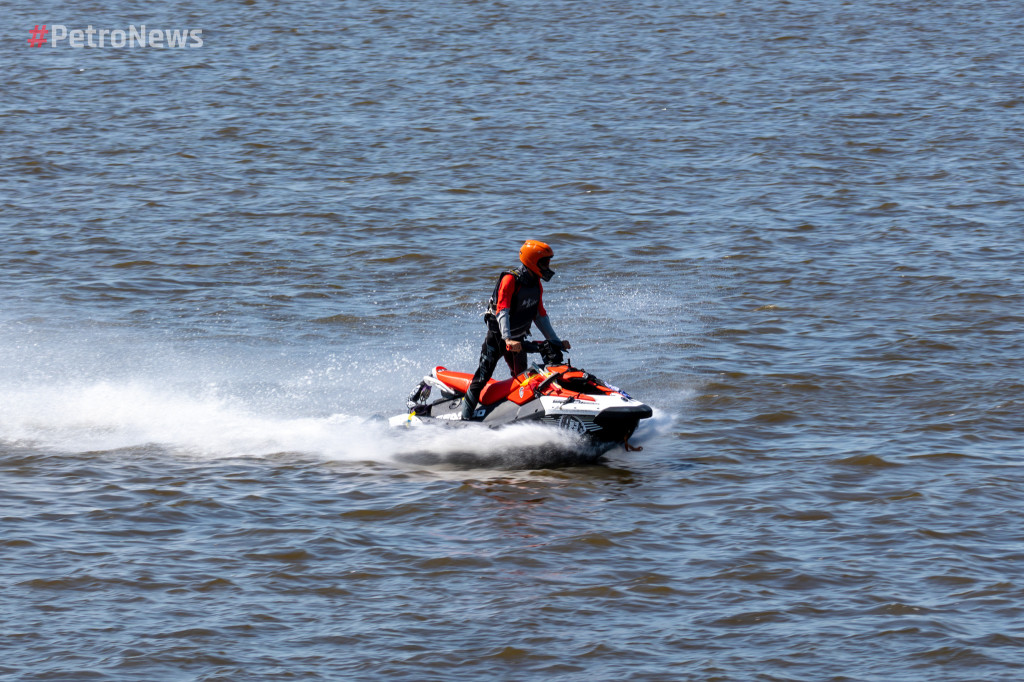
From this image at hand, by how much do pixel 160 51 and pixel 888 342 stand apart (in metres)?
30.7

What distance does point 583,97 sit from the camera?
3678cm

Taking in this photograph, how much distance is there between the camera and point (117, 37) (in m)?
44.9

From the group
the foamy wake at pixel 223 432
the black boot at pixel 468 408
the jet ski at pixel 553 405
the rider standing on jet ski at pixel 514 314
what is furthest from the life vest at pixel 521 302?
the foamy wake at pixel 223 432

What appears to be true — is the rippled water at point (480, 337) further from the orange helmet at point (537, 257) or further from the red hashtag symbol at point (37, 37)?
the orange helmet at point (537, 257)

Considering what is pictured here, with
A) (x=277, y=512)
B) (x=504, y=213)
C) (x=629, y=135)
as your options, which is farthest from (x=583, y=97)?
(x=277, y=512)

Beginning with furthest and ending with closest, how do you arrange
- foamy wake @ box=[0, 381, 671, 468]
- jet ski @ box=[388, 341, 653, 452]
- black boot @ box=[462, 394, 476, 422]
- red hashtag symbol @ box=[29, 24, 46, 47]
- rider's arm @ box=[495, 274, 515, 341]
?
red hashtag symbol @ box=[29, 24, 46, 47], black boot @ box=[462, 394, 476, 422], foamy wake @ box=[0, 381, 671, 468], rider's arm @ box=[495, 274, 515, 341], jet ski @ box=[388, 341, 653, 452]

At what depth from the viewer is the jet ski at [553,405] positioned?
15.0 metres

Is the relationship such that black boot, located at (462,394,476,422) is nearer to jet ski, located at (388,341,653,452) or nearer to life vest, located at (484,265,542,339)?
jet ski, located at (388,341,653,452)

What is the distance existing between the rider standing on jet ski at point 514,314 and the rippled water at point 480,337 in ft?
2.73

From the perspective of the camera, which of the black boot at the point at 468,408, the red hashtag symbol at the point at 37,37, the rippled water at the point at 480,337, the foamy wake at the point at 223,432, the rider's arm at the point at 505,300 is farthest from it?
the red hashtag symbol at the point at 37,37

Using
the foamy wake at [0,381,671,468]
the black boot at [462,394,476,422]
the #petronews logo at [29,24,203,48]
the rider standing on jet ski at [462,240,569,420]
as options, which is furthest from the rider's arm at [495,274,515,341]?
the #petronews logo at [29,24,203,48]

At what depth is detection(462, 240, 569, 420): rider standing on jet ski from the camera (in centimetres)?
1523

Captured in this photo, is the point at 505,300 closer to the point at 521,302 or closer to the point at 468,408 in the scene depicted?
the point at 521,302

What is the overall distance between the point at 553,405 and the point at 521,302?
130cm
